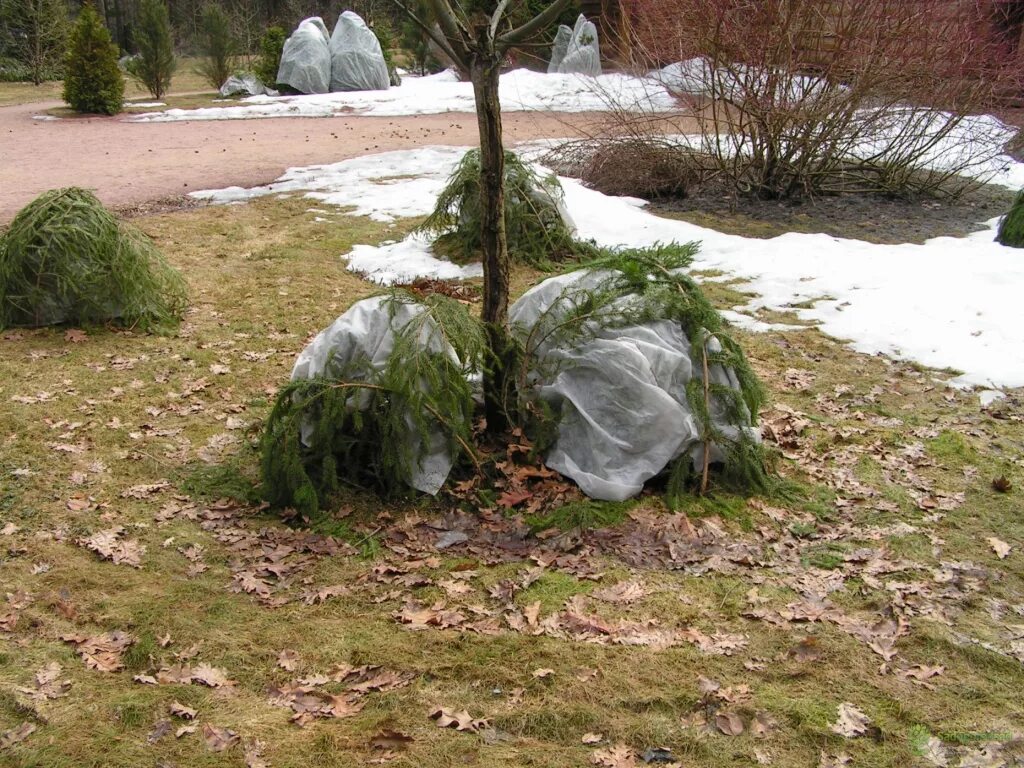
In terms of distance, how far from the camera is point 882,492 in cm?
454

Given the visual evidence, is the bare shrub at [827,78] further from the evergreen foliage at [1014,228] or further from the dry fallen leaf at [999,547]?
the dry fallen leaf at [999,547]

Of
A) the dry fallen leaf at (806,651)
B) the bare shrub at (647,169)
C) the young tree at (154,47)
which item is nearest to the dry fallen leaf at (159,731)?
the dry fallen leaf at (806,651)

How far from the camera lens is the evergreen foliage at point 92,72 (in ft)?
62.9

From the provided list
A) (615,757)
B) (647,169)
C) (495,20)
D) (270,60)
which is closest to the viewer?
(615,757)

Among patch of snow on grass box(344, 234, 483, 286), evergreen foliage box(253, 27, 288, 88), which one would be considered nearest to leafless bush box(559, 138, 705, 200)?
patch of snow on grass box(344, 234, 483, 286)

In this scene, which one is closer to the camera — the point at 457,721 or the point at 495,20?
the point at 457,721

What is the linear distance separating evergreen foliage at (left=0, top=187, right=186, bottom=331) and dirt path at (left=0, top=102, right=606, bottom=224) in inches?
140

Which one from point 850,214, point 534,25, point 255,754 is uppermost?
point 534,25

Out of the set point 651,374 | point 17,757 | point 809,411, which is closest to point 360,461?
point 651,374

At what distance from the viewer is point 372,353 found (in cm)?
440

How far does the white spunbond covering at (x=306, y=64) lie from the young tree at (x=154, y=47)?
281 centimetres

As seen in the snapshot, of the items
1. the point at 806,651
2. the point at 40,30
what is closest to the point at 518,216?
the point at 806,651

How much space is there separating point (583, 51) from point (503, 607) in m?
24.2

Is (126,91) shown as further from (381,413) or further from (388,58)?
(381,413)
